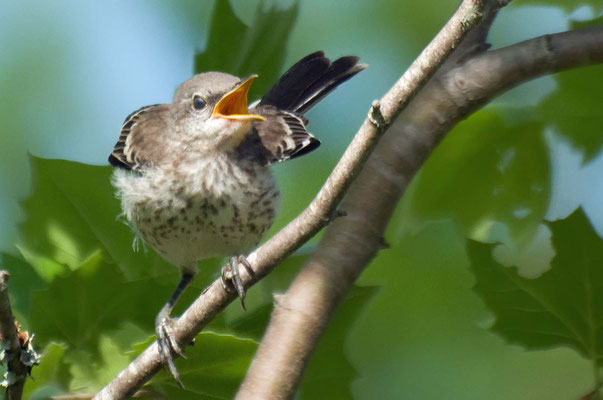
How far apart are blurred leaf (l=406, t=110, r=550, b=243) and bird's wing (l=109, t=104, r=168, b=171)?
1.44 metres

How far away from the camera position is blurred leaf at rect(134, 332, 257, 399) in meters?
1.60

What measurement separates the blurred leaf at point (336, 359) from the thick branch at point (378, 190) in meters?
0.04

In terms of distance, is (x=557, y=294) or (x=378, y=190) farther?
(x=378, y=190)

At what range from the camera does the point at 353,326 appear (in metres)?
1.64

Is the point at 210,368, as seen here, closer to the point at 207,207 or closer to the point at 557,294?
the point at 557,294

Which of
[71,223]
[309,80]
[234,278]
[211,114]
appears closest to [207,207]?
[211,114]

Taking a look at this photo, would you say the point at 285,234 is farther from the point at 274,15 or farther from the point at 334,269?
the point at 274,15

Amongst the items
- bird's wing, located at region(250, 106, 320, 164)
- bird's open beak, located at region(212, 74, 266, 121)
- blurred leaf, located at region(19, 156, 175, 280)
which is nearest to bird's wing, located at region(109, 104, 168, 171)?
bird's open beak, located at region(212, 74, 266, 121)

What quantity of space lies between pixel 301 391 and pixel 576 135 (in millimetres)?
826

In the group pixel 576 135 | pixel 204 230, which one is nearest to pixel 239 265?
pixel 576 135

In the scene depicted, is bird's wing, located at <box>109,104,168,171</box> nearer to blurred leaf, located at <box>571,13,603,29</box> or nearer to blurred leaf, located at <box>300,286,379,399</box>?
blurred leaf, located at <box>300,286,379,399</box>

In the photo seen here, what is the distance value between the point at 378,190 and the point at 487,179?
0.92ft

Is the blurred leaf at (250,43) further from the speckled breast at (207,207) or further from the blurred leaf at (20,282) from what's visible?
the speckled breast at (207,207)

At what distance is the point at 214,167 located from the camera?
2.92 meters
